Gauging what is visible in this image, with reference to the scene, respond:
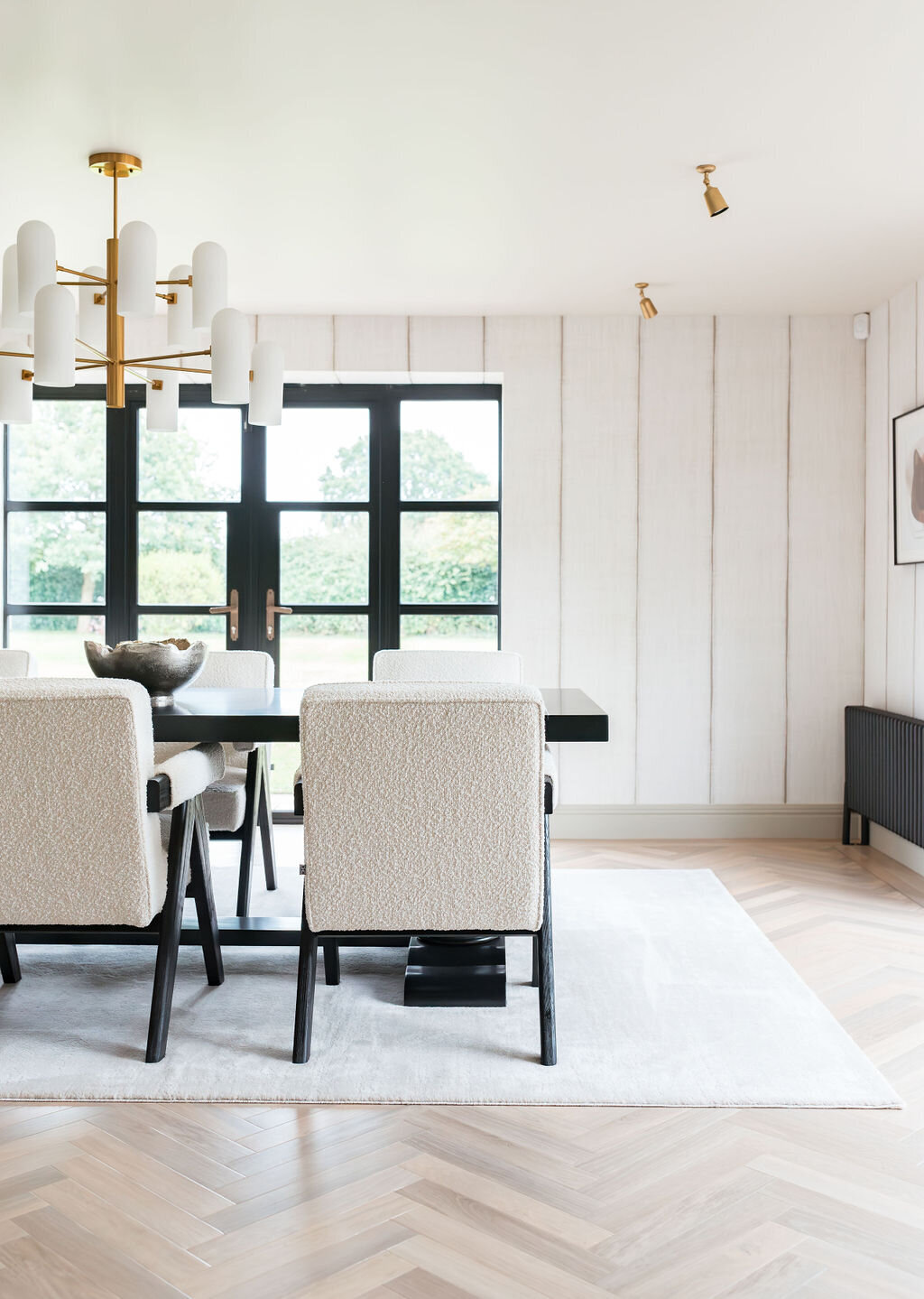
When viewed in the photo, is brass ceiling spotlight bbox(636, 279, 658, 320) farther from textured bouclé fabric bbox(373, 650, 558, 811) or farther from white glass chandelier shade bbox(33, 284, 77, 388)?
white glass chandelier shade bbox(33, 284, 77, 388)

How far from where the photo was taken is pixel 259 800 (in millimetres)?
3752

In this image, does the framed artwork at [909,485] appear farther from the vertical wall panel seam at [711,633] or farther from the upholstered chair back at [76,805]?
the upholstered chair back at [76,805]

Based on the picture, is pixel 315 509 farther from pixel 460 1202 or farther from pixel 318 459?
pixel 460 1202

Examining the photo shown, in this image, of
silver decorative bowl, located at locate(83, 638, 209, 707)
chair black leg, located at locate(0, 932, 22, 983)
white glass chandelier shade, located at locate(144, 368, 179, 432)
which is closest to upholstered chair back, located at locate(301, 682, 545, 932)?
silver decorative bowl, located at locate(83, 638, 209, 707)

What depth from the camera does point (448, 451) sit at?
16.8ft

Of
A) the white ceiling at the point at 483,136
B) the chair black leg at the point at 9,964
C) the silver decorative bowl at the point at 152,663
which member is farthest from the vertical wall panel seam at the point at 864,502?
the chair black leg at the point at 9,964

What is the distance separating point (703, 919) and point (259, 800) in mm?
1607

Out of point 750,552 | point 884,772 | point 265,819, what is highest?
point 750,552

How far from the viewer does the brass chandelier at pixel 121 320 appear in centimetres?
Result: 269

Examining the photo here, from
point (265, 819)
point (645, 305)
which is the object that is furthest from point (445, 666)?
point (645, 305)

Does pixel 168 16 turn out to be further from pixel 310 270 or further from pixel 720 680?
pixel 720 680

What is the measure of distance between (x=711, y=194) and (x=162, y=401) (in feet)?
5.97

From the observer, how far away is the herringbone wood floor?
1541 millimetres

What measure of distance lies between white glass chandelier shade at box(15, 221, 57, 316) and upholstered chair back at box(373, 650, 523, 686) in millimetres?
1534
